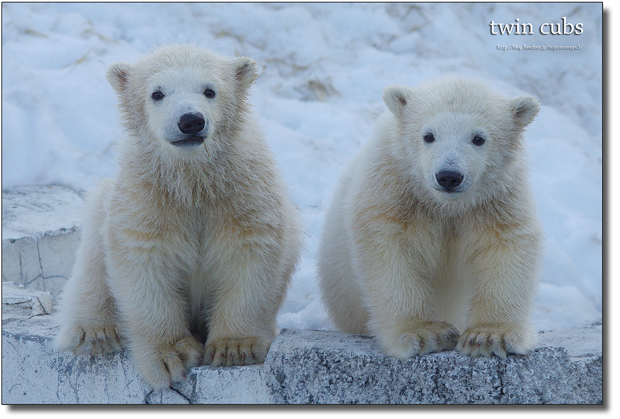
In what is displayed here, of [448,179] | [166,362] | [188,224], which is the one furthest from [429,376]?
[188,224]

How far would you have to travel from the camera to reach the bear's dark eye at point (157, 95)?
4230 mm

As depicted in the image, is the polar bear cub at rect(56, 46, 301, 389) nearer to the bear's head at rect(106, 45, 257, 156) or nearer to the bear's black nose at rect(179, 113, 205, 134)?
the bear's head at rect(106, 45, 257, 156)

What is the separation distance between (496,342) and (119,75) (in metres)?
2.84

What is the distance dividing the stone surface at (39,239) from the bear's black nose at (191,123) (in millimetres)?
2835

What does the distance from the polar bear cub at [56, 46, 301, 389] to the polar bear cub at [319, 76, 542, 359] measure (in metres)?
0.67

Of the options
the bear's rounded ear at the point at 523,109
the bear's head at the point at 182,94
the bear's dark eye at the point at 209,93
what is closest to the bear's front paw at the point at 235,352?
the bear's head at the point at 182,94

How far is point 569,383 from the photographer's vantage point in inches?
159

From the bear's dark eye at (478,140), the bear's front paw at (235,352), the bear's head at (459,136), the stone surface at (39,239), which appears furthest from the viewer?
the stone surface at (39,239)

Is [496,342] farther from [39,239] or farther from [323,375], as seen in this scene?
[39,239]

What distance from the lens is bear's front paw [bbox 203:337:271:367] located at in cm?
432

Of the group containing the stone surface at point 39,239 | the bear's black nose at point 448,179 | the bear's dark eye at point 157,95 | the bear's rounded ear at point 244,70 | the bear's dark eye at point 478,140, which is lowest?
the stone surface at point 39,239

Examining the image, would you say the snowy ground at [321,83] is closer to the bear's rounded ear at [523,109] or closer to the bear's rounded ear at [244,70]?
the bear's rounded ear at [244,70]

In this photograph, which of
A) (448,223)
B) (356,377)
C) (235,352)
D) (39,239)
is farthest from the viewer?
(39,239)

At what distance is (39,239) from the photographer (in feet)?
20.4
